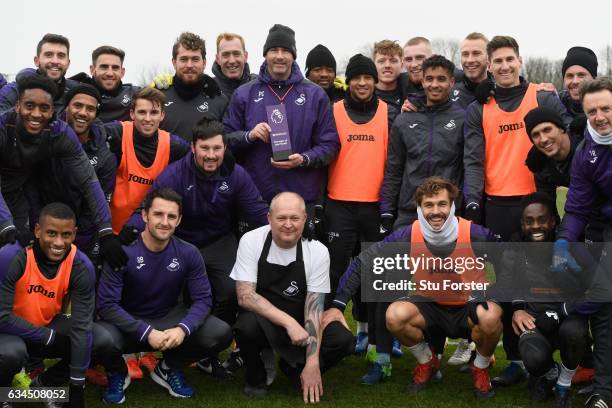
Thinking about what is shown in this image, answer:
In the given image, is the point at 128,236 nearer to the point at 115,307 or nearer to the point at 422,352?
the point at 115,307

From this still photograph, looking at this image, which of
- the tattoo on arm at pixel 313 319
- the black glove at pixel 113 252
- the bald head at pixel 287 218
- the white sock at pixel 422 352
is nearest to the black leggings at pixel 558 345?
the white sock at pixel 422 352

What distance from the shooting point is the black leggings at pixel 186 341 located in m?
5.48

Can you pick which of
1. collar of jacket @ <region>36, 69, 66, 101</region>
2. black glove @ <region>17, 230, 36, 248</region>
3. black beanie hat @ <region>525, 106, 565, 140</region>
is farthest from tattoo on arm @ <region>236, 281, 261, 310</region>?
collar of jacket @ <region>36, 69, 66, 101</region>

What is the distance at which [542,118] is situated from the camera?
18.9 ft

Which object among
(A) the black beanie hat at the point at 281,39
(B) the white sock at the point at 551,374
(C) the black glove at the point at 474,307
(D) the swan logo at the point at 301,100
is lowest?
(B) the white sock at the point at 551,374

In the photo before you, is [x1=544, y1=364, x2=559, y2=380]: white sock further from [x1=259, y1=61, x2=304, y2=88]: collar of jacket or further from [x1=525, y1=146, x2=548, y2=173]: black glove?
[x1=259, y1=61, x2=304, y2=88]: collar of jacket

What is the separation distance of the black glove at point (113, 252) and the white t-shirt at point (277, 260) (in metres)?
0.87

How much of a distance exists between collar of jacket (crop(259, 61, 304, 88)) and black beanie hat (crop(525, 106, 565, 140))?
2.10 metres

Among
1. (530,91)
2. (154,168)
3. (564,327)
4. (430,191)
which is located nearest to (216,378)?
(154,168)

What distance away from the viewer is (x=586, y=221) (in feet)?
18.0

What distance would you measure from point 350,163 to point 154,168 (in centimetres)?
174

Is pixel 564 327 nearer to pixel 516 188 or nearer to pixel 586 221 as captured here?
pixel 586 221

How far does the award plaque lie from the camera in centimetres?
644

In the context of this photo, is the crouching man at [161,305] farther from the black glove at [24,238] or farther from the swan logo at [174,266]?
the black glove at [24,238]
